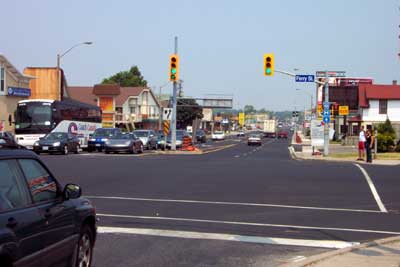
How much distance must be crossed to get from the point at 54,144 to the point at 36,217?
32425mm

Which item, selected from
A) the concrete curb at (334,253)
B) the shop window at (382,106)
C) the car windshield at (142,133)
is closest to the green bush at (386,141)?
the car windshield at (142,133)

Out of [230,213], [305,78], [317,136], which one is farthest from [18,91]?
[230,213]

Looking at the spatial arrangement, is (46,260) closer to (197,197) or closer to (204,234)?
(204,234)

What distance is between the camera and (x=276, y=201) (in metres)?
15.6

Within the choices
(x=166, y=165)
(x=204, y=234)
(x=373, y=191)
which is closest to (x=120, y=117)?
(x=166, y=165)

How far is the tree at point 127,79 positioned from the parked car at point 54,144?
3520 inches

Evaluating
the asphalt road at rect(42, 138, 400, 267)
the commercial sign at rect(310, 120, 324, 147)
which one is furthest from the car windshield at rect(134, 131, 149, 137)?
the asphalt road at rect(42, 138, 400, 267)

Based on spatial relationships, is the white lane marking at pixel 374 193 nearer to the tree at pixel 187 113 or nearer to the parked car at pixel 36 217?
the parked car at pixel 36 217

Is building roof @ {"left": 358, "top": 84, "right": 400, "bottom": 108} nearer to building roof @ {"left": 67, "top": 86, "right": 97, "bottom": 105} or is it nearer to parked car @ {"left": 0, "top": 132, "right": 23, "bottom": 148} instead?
building roof @ {"left": 67, "top": 86, "right": 97, "bottom": 105}

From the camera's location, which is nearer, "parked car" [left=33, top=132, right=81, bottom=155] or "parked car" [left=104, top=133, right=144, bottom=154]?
"parked car" [left=33, top=132, right=81, bottom=155]

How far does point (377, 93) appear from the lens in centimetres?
8069

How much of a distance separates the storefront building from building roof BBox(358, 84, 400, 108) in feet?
147

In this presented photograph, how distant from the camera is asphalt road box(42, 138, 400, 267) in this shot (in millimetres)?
9289

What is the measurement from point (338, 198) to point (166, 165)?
37.7 ft
